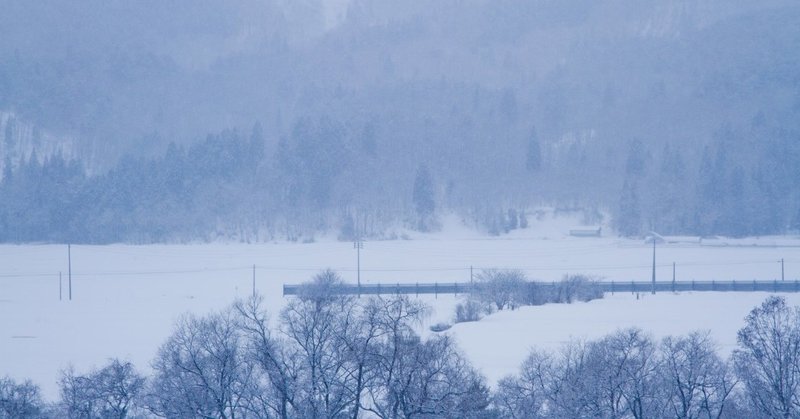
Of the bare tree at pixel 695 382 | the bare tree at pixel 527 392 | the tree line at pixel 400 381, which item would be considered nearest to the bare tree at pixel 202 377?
the tree line at pixel 400 381

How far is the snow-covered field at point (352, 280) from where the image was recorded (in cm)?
3222

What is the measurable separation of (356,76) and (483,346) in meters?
142

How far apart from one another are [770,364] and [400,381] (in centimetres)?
939

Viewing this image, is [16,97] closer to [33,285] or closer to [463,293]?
[33,285]

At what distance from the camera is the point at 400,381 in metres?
19.5

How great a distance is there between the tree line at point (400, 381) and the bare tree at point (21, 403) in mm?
49

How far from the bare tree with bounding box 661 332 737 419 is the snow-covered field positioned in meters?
5.69

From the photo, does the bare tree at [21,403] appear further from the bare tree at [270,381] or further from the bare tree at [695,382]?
the bare tree at [695,382]

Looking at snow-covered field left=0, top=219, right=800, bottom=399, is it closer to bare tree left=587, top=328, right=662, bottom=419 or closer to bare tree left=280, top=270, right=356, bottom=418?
bare tree left=587, top=328, right=662, bottom=419

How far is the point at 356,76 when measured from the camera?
168 metres

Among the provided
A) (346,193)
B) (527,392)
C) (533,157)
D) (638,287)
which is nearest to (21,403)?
(527,392)

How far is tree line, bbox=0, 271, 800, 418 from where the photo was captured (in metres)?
19.5

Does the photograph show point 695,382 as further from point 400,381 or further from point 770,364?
point 400,381

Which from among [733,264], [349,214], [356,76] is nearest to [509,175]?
[349,214]
